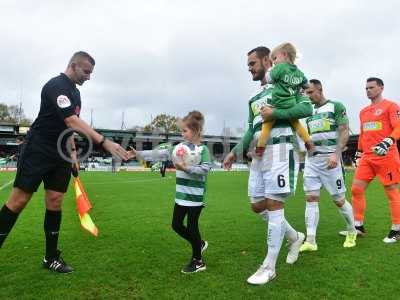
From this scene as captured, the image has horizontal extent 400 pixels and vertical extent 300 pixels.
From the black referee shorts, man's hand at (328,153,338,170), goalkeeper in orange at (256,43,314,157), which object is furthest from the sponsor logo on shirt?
the black referee shorts

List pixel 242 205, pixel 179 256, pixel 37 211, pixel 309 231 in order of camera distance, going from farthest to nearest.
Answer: pixel 242 205, pixel 37 211, pixel 309 231, pixel 179 256

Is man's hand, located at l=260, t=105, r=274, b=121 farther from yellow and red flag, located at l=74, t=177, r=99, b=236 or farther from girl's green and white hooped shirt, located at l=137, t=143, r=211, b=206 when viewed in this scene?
yellow and red flag, located at l=74, t=177, r=99, b=236

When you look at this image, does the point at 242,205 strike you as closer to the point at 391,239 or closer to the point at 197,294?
the point at 391,239

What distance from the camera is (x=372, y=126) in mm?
6824

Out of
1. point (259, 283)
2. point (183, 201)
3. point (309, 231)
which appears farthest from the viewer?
point (309, 231)

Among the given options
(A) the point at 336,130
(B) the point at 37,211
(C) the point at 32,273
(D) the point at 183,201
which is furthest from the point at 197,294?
(B) the point at 37,211

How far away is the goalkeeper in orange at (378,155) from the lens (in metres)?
6.58

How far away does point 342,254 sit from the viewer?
5.29 metres

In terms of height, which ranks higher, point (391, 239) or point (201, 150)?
point (201, 150)

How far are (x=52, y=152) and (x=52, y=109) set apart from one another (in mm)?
481

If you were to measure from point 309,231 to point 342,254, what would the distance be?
0.60m

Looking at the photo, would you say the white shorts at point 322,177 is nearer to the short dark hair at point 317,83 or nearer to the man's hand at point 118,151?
the short dark hair at point 317,83

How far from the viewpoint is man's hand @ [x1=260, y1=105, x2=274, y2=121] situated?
14.1 ft

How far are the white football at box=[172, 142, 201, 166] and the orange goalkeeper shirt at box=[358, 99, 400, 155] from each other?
3469 millimetres
